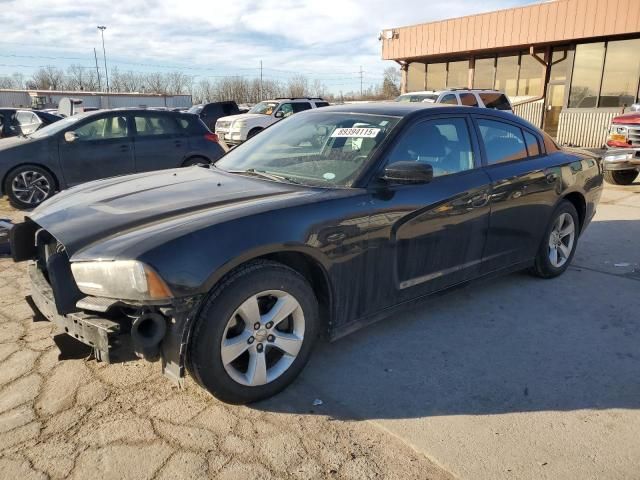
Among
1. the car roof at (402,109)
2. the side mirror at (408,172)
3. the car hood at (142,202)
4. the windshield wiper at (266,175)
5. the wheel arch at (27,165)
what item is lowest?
the wheel arch at (27,165)

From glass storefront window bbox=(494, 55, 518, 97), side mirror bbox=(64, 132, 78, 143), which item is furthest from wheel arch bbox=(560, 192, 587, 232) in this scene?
glass storefront window bbox=(494, 55, 518, 97)

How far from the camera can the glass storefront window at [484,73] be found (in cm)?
2341

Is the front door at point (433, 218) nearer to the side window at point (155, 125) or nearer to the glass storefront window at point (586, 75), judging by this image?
the side window at point (155, 125)

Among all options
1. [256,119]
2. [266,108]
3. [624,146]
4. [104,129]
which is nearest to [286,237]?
[104,129]

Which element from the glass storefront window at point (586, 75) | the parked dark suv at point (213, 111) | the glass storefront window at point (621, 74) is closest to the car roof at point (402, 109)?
the glass storefront window at point (621, 74)

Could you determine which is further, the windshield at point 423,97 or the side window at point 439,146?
the windshield at point 423,97

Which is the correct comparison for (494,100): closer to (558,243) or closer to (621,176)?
(621,176)

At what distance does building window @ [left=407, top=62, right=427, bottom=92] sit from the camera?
2659 centimetres

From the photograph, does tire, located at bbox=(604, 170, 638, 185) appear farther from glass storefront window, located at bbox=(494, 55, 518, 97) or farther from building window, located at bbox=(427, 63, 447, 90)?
building window, located at bbox=(427, 63, 447, 90)

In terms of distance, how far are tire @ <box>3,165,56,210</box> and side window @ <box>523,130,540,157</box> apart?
7.03m

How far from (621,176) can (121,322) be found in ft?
35.0

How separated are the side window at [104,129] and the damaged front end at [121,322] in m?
6.35

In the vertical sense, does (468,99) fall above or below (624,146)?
above

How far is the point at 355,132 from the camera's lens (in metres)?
3.46
